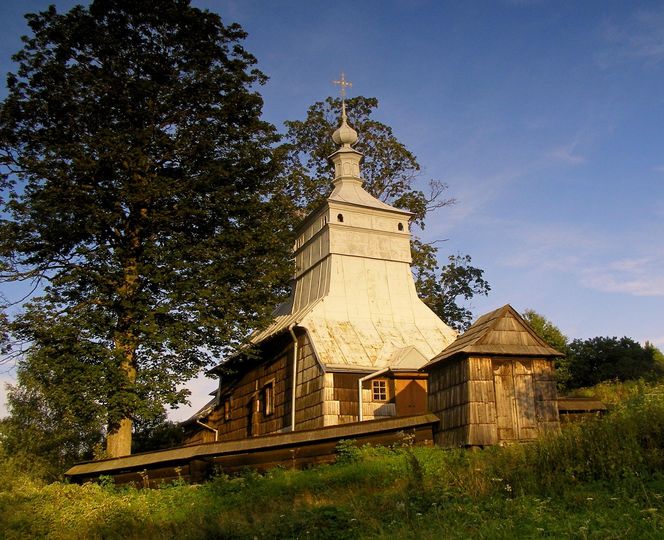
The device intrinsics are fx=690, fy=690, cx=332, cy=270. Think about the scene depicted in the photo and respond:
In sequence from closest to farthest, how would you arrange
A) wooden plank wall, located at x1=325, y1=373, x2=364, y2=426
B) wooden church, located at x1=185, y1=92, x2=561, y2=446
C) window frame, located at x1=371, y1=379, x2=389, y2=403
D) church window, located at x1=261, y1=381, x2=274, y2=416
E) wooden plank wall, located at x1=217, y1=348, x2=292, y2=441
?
wooden church, located at x1=185, y1=92, x2=561, y2=446 → wooden plank wall, located at x1=325, y1=373, x2=364, y2=426 → window frame, located at x1=371, y1=379, x2=389, y2=403 → wooden plank wall, located at x1=217, y1=348, x2=292, y2=441 → church window, located at x1=261, y1=381, x2=274, y2=416

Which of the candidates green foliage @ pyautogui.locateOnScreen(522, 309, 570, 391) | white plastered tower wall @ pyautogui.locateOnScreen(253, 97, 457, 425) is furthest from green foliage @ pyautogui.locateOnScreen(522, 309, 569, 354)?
white plastered tower wall @ pyautogui.locateOnScreen(253, 97, 457, 425)

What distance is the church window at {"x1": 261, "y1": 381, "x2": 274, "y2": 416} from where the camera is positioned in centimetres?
2556

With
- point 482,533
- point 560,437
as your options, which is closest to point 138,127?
point 560,437

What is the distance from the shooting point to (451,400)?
16.3 m

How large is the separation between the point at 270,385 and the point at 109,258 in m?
8.03

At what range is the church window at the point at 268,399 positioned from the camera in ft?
83.9

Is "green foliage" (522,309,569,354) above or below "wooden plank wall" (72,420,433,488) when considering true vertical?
above

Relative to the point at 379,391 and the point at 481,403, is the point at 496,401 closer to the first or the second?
the point at 481,403

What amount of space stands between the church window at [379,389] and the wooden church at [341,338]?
3 cm

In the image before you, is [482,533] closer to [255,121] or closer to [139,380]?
[139,380]

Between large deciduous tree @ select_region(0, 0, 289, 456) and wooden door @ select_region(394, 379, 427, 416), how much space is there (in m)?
5.17

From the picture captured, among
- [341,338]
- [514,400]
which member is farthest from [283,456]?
[341,338]

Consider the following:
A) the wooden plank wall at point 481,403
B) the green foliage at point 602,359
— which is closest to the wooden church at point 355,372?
the wooden plank wall at point 481,403

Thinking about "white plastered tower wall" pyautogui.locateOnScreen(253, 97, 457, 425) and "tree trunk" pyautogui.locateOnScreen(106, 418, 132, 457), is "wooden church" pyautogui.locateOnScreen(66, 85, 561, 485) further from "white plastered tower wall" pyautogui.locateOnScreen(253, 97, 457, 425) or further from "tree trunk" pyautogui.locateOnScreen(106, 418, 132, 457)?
"tree trunk" pyautogui.locateOnScreen(106, 418, 132, 457)
